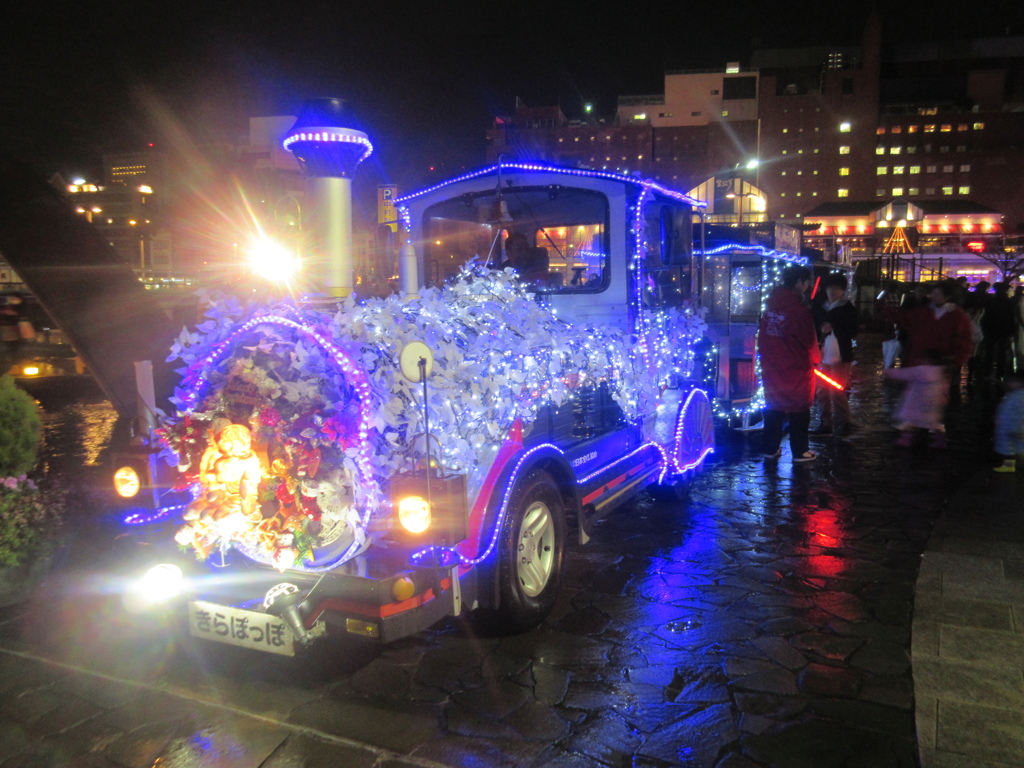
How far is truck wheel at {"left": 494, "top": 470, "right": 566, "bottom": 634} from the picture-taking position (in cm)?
379

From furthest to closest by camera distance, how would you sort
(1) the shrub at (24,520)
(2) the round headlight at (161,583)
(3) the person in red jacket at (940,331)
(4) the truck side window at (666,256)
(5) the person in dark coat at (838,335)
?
1. (5) the person in dark coat at (838,335)
2. (3) the person in red jacket at (940,331)
3. (4) the truck side window at (666,256)
4. (1) the shrub at (24,520)
5. (2) the round headlight at (161,583)

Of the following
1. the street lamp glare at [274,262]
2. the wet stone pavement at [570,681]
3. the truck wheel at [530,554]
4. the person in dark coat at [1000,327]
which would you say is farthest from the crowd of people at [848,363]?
the street lamp glare at [274,262]

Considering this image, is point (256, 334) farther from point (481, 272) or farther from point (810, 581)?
point (810, 581)

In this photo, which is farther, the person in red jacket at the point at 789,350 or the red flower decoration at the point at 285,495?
the person in red jacket at the point at 789,350

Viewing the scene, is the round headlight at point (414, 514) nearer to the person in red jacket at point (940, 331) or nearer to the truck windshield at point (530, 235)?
the truck windshield at point (530, 235)

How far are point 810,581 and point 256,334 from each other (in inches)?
157

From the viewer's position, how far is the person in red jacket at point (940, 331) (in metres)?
8.17

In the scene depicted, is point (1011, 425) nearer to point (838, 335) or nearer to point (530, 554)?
point (838, 335)

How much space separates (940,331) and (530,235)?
5.48 m

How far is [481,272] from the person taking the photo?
190 inches

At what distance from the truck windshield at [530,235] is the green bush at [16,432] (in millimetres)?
3356

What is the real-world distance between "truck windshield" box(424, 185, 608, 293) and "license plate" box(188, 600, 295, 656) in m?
3.28

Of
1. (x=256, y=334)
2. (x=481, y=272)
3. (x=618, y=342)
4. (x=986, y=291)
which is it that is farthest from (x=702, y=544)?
(x=986, y=291)

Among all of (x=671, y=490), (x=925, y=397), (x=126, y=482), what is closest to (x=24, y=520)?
(x=126, y=482)
